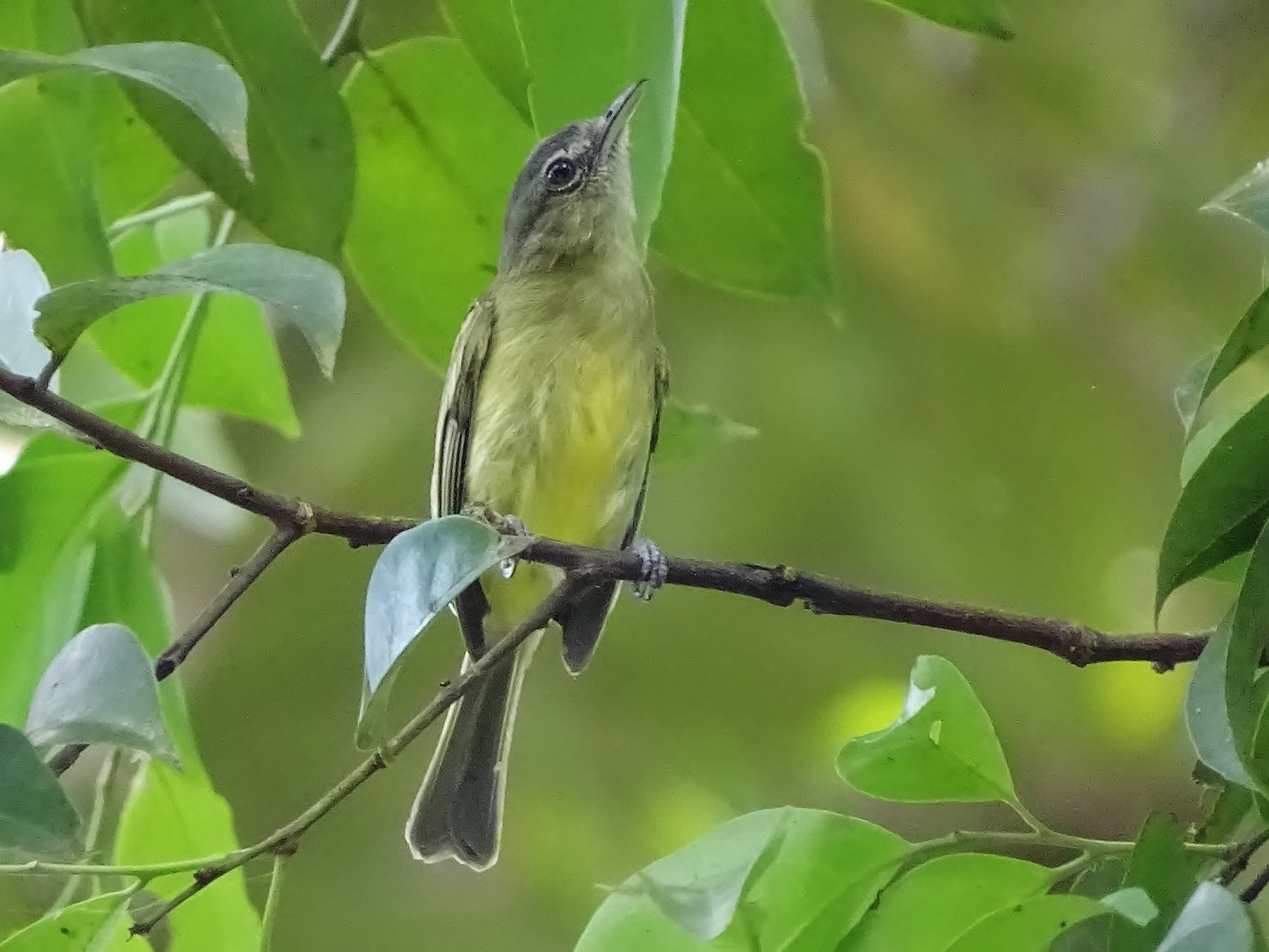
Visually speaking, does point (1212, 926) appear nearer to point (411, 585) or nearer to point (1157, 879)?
point (1157, 879)

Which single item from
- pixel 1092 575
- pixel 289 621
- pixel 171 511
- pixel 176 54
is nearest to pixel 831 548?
pixel 1092 575

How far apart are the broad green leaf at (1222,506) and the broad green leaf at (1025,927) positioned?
0.44 feet

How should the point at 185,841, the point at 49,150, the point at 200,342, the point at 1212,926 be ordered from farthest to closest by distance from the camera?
the point at 200,342 < the point at 185,841 < the point at 49,150 < the point at 1212,926

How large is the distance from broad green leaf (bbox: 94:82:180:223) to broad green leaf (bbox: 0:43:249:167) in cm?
28

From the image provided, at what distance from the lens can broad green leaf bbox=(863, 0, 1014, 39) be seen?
24.1 inches

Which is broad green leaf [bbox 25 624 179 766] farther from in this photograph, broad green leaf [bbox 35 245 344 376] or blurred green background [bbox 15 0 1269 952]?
blurred green background [bbox 15 0 1269 952]

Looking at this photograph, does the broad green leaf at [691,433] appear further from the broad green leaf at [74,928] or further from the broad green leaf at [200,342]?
the broad green leaf at [74,928]

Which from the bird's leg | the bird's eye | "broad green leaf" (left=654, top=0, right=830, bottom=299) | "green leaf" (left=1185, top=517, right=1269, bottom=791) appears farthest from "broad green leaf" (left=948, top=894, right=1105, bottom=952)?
the bird's eye

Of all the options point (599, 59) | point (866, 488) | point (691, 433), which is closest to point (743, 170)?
point (599, 59)

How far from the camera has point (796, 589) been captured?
58 cm

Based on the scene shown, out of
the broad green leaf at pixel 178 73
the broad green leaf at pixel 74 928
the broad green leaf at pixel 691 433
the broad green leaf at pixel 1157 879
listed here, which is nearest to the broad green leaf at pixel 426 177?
the broad green leaf at pixel 691 433

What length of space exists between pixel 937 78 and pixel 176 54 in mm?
956

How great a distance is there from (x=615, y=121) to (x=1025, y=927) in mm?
664

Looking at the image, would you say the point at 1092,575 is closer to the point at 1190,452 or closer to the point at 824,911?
the point at 1190,452
